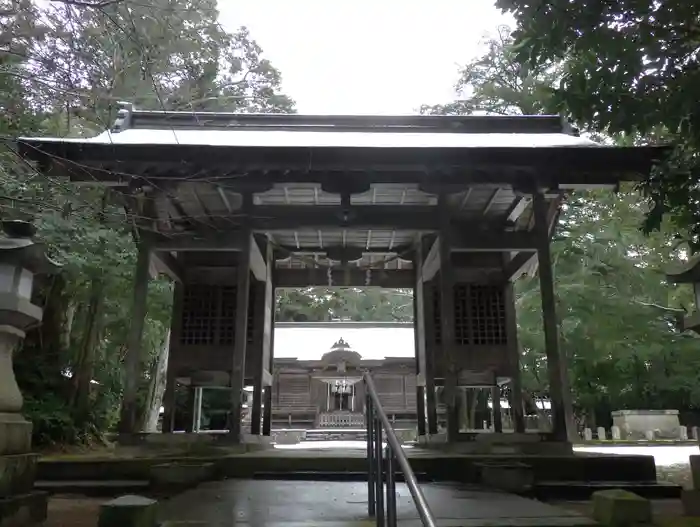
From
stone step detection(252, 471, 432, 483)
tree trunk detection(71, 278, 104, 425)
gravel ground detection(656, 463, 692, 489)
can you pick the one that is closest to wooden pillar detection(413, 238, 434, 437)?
stone step detection(252, 471, 432, 483)

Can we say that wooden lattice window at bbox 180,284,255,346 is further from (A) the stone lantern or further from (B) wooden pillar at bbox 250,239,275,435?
(A) the stone lantern

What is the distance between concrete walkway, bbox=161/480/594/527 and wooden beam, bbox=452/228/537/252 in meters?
3.37

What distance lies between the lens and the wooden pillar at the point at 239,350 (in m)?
7.63

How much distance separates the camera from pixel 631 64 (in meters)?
4.22

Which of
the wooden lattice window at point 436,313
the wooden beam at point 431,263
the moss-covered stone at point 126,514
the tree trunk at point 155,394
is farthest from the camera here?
the tree trunk at point 155,394

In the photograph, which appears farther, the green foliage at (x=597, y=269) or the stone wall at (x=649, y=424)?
the stone wall at (x=649, y=424)

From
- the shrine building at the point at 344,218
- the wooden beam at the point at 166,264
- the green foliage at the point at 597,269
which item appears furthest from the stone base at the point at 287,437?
the wooden beam at the point at 166,264

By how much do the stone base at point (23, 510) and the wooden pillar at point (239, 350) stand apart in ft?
10.5

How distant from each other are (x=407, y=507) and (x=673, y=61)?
394cm

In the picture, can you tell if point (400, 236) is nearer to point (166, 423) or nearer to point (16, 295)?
point (166, 423)

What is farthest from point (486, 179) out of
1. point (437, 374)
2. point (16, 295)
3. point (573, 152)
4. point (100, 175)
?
point (16, 295)

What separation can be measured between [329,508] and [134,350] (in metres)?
4.02

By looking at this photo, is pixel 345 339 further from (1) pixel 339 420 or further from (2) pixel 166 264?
(2) pixel 166 264

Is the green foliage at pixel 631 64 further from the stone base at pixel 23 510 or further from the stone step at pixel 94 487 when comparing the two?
the stone step at pixel 94 487
